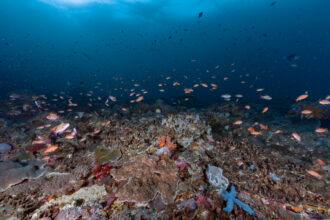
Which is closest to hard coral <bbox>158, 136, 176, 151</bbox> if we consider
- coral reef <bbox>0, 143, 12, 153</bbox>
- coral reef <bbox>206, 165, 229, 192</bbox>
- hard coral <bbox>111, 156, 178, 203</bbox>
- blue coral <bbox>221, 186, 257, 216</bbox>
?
hard coral <bbox>111, 156, 178, 203</bbox>

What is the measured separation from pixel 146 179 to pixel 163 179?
1.56ft

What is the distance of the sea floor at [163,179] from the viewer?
3.62 metres

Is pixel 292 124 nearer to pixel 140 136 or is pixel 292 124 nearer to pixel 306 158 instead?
pixel 306 158

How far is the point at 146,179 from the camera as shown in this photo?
420 cm

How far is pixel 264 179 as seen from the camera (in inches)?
187

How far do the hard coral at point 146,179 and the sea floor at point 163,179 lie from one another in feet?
0.08

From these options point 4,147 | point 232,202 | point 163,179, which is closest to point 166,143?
point 163,179

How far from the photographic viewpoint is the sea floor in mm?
3619

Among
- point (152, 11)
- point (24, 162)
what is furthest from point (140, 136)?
point (152, 11)

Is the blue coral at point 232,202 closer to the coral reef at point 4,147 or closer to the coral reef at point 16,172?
the coral reef at point 16,172

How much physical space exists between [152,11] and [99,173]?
69.7m

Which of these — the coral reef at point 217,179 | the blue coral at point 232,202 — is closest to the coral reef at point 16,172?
the coral reef at point 217,179

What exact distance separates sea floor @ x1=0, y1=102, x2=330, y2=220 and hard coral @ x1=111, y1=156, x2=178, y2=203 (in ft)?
0.08

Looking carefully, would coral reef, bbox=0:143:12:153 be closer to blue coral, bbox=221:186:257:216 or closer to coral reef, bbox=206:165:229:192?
coral reef, bbox=206:165:229:192
